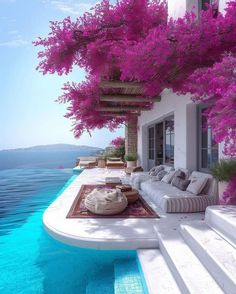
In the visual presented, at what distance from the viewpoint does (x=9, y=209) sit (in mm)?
7574

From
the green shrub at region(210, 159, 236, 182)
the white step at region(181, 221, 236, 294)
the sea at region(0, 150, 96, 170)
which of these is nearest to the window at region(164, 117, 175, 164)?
the green shrub at region(210, 159, 236, 182)

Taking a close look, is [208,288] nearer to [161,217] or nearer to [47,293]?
[47,293]

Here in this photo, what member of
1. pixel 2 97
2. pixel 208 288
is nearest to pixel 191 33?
pixel 208 288

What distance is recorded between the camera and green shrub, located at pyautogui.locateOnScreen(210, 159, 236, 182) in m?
4.66

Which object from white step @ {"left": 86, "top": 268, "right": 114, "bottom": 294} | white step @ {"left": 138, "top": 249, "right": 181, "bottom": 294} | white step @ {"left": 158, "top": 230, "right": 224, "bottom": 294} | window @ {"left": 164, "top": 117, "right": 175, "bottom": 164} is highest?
window @ {"left": 164, "top": 117, "right": 175, "bottom": 164}

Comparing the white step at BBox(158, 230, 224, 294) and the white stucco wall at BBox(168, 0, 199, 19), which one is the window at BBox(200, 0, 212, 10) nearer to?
the white stucco wall at BBox(168, 0, 199, 19)

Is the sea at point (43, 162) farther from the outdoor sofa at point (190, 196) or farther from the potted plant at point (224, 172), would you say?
the potted plant at point (224, 172)

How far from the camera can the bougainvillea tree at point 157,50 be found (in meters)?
3.00

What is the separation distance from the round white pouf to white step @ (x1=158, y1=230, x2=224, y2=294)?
5.60 feet

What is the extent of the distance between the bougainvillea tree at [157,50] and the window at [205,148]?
182 cm

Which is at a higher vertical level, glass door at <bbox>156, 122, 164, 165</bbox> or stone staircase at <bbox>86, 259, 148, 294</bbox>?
glass door at <bbox>156, 122, 164, 165</bbox>

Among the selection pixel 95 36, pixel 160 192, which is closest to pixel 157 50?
pixel 95 36

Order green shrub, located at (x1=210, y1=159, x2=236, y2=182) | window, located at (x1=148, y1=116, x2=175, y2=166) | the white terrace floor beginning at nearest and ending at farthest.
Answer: the white terrace floor
green shrub, located at (x1=210, y1=159, x2=236, y2=182)
window, located at (x1=148, y1=116, x2=175, y2=166)

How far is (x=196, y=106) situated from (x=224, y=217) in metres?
4.76
